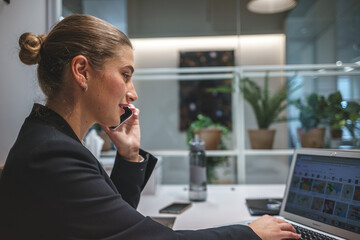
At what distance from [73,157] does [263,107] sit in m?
1.63

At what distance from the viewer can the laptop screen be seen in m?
0.84

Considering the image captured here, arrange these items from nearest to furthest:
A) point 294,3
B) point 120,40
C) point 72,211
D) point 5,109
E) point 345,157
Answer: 1. point 72,211
2. point 120,40
3. point 345,157
4. point 5,109
5. point 294,3

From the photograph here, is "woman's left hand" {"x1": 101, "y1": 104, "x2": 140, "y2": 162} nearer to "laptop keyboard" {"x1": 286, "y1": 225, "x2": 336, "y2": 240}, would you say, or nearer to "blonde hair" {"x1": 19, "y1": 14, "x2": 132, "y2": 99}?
"blonde hair" {"x1": 19, "y1": 14, "x2": 132, "y2": 99}

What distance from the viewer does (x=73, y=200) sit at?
0.52 meters

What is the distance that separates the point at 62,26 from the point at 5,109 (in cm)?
47

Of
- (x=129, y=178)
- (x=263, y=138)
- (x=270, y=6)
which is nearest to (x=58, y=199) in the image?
(x=129, y=178)

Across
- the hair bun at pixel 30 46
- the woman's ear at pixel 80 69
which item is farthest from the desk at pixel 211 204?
the hair bun at pixel 30 46

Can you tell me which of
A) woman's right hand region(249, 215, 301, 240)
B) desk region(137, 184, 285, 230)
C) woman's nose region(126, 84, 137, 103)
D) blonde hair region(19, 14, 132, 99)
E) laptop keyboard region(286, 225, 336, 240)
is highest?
blonde hair region(19, 14, 132, 99)

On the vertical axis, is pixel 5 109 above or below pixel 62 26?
below

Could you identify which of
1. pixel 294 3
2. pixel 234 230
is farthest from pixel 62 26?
pixel 294 3

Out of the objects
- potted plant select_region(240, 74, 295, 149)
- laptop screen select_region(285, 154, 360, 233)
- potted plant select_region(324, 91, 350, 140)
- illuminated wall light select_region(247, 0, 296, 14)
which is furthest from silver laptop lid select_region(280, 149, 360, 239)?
illuminated wall light select_region(247, 0, 296, 14)

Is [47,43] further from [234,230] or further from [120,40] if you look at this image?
[234,230]

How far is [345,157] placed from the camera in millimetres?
891

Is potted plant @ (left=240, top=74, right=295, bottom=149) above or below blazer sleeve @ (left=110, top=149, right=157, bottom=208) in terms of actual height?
above
